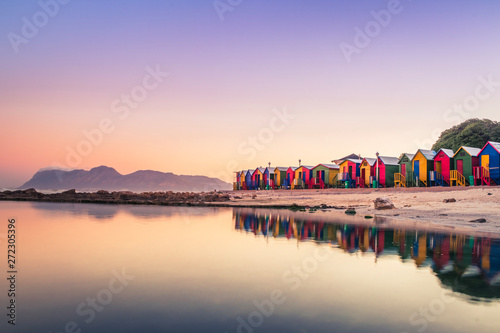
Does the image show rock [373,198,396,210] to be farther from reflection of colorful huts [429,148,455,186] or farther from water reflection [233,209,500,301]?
reflection of colorful huts [429,148,455,186]

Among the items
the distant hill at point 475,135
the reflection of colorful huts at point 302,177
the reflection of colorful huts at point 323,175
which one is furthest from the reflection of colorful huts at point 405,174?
the distant hill at point 475,135

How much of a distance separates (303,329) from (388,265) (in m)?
5.82

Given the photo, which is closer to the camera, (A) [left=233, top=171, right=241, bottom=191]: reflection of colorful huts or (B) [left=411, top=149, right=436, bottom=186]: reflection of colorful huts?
(B) [left=411, top=149, right=436, bottom=186]: reflection of colorful huts

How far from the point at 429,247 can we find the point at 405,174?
34.2m

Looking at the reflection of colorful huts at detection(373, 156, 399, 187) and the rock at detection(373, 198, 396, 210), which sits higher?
the reflection of colorful huts at detection(373, 156, 399, 187)

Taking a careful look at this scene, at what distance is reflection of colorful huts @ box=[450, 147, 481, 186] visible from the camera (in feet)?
122

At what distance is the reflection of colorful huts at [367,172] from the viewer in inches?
1965

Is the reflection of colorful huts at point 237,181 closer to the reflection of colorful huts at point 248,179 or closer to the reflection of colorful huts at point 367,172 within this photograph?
the reflection of colorful huts at point 248,179

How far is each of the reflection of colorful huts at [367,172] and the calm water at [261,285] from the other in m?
35.0

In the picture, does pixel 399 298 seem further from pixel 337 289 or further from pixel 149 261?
pixel 149 261

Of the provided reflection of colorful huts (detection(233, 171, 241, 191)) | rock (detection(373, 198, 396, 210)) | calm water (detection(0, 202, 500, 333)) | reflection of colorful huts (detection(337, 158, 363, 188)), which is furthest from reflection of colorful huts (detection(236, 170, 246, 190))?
calm water (detection(0, 202, 500, 333))

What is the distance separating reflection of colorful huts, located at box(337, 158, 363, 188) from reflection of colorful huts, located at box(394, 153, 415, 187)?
7438mm

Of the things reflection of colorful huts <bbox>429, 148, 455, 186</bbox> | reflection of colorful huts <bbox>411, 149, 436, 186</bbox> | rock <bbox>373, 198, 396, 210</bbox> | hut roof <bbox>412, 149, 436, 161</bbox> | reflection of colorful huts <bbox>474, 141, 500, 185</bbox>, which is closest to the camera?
rock <bbox>373, 198, 396, 210</bbox>

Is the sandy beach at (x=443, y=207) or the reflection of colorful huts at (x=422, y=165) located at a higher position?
the reflection of colorful huts at (x=422, y=165)
